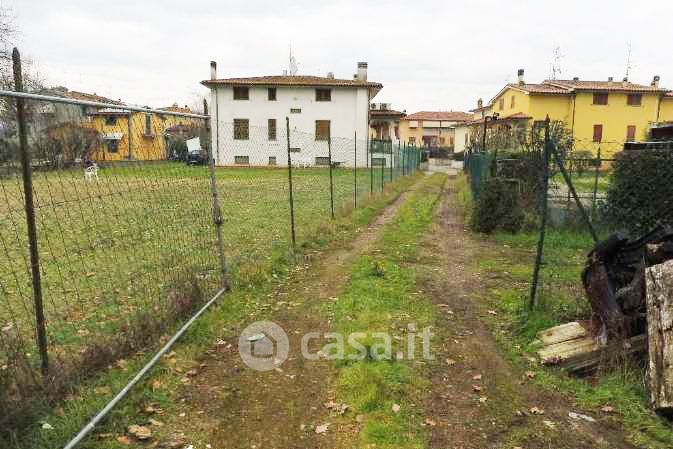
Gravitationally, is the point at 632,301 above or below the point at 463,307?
above

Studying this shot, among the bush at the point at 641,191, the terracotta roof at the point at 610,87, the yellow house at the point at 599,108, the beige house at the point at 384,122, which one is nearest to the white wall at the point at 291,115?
the beige house at the point at 384,122

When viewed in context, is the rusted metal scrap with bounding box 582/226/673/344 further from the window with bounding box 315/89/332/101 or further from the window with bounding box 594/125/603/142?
the window with bounding box 594/125/603/142

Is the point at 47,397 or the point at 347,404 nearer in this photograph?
the point at 47,397

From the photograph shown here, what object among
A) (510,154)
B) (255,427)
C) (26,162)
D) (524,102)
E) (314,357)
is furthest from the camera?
(524,102)

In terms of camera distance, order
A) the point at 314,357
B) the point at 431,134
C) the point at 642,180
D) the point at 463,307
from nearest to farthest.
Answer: the point at 314,357, the point at 463,307, the point at 642,180, the point at 431,134

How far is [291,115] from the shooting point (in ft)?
117

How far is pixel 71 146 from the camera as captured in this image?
11.9ft

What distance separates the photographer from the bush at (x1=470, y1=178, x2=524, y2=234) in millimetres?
10414

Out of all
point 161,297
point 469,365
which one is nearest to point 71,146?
point 161,297

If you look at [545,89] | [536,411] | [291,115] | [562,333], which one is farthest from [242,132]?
[536,411]

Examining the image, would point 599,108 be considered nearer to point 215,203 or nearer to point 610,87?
point 610,87

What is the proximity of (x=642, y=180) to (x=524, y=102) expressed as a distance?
32721mm

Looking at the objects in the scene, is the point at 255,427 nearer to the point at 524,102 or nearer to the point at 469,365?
the point at 469,365

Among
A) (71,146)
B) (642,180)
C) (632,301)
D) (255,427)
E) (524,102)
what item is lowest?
(255,427)
